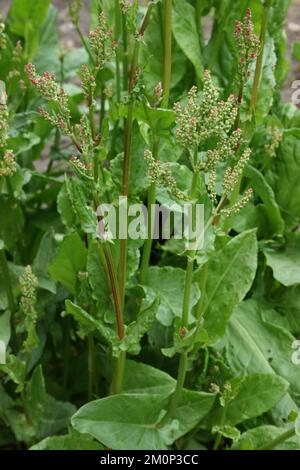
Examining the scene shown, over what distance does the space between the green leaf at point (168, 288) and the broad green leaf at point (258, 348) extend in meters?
0.15

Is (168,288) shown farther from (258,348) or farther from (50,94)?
(50,94)

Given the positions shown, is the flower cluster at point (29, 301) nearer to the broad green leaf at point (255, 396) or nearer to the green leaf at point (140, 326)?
the green leaf at point (140, 326)

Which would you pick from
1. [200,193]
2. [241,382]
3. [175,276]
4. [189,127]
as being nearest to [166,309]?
[175,276]

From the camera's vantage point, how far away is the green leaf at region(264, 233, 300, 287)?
1.38 meters

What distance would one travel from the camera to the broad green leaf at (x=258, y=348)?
1.36 m

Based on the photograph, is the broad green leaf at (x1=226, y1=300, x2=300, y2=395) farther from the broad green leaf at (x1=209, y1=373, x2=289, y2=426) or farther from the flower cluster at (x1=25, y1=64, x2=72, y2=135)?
the flower cluster at (x1=25, y1=64, x2=72, y2=135)

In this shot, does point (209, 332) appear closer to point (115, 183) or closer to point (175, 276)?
point (175, 276)

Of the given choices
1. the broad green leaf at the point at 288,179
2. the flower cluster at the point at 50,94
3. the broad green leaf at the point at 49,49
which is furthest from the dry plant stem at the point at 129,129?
the broad green leaf at the point at 49,49

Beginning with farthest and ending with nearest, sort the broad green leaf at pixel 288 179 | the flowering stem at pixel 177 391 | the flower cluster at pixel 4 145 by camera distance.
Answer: the broad green leaf at pixel 288 179
the flowering stem at pixel 177 391
the flower cluster at pixel 4 145

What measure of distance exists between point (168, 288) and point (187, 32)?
17.6 inches

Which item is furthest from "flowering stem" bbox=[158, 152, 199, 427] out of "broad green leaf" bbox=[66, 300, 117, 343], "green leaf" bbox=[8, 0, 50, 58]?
"green leaf" bbox=[8, 0, 50, 58]

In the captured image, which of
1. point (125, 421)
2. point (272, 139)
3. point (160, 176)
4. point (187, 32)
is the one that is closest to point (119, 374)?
point (125, 421)

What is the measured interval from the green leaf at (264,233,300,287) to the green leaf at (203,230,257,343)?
0.11 metres
